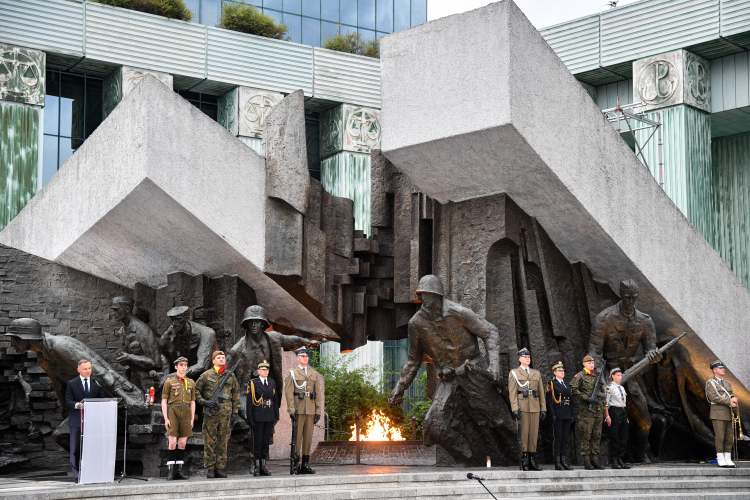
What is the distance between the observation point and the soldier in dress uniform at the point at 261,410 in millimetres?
8891

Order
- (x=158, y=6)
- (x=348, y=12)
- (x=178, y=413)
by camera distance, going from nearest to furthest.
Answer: (x=178, y=413) → (x=158, y=6) → (x=348, y=12)

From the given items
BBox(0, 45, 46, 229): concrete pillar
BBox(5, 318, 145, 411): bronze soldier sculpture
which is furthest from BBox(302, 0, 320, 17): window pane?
BBox(5, 318, 145, 411): bronze soldier sculpture

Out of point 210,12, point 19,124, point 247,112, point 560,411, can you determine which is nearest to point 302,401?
point 560,411

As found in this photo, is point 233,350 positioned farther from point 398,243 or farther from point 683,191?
point 683,191

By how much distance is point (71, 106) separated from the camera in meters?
21.5

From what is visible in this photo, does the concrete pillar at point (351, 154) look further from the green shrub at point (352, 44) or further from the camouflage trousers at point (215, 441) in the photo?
the camouflage trousers at point (215, 441)

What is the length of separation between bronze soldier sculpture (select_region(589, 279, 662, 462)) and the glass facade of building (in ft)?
58.0

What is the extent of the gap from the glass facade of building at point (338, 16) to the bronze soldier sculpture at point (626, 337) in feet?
58.0

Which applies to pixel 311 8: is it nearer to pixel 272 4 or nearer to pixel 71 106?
pixel 272 4

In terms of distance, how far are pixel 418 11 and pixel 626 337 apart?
66.3 feet

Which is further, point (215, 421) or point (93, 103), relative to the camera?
point (93, 103)

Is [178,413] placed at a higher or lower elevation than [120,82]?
lower

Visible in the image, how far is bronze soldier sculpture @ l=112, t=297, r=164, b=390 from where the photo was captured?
10.6 m

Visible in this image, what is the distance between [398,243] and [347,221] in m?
0.79
